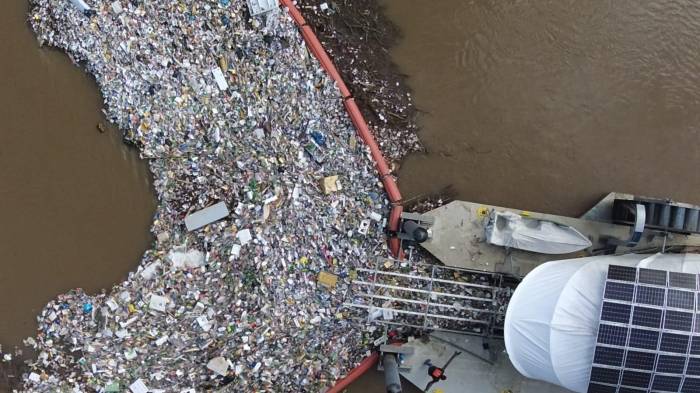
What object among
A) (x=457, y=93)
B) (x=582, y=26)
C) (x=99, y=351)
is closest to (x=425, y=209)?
(x=457, y=93)

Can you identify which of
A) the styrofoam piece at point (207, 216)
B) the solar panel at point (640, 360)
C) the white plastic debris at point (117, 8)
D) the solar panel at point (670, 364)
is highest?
the white plastic debris at point (117, 8)

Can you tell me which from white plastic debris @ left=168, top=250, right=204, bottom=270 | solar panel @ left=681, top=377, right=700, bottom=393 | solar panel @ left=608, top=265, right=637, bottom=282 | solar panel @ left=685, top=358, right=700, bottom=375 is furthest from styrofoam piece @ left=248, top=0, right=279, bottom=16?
solar panel @ left=681, top=377, right=700, bottom=393

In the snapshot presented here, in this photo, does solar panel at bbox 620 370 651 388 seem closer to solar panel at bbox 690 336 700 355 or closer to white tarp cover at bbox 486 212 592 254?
solar panel at bbox 690 336 700 355

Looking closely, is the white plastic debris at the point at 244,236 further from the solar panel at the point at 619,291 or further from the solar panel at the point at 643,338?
the solar panel at the point at 643,338

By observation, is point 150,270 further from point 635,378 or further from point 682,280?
point 682,280

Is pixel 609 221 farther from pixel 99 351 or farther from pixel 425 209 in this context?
pixel 99 351

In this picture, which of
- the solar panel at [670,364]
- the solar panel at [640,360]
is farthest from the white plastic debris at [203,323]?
the solar panel at [670,364]

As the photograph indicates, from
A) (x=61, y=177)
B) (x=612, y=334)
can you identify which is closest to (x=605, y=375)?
(x=612, y=334)
